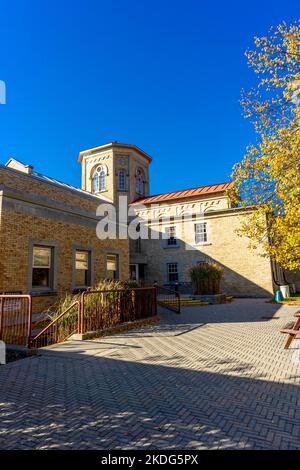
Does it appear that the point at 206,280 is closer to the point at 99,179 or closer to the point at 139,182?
the point at 139,182

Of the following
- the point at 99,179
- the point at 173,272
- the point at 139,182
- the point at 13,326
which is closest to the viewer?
the point at 13,326

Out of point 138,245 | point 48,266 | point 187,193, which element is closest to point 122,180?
point 187,193

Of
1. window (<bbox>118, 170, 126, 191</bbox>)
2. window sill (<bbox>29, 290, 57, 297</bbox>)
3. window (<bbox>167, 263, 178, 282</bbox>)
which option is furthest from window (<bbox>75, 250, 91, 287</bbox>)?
window (<bbox>118, 170, 126, 191</bbox>)

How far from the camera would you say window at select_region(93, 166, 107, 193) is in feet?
106

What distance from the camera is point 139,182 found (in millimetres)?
33781

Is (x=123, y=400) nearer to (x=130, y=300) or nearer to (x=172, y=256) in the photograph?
(x=130, y=300)

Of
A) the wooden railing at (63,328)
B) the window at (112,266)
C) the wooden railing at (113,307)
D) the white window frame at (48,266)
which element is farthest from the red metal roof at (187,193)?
the wooden railing at (63,328)

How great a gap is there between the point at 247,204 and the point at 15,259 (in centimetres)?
950

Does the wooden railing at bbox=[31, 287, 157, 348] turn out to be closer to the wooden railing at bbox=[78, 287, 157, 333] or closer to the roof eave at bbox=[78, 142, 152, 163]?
the wooden railing at bbox=[78, 287, 157, 333]

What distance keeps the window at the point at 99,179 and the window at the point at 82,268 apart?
1835 centimetres

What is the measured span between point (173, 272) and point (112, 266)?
1016cm

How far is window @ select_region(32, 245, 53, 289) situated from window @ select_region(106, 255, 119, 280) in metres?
4.51

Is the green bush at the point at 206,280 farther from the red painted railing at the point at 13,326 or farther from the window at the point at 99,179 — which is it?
the window at the point at 99,179
